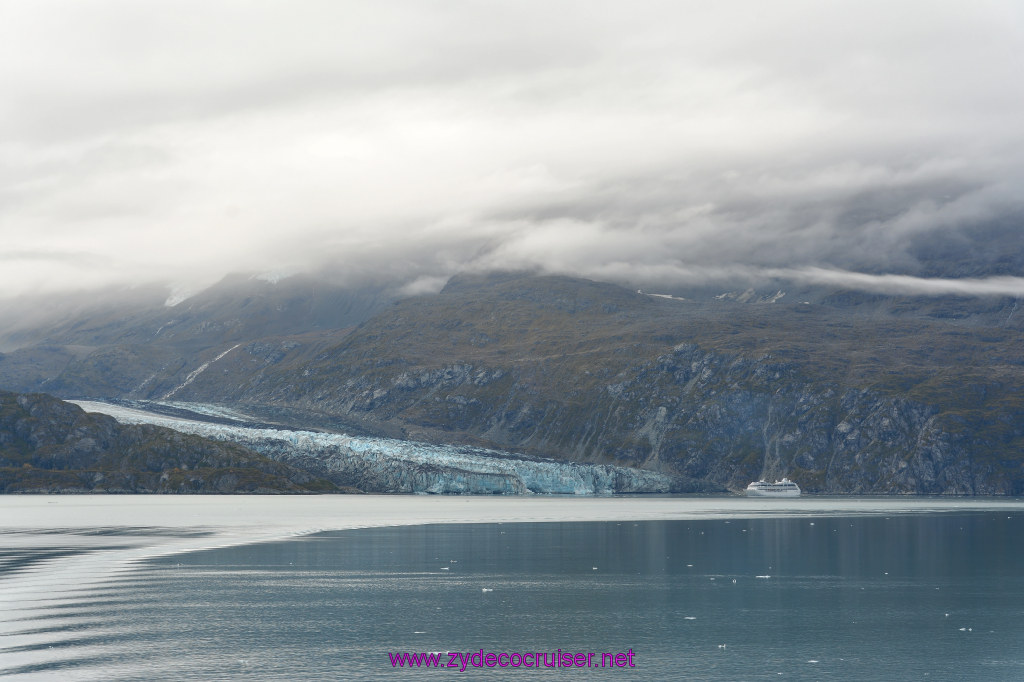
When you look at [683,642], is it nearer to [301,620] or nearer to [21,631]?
[301,620]

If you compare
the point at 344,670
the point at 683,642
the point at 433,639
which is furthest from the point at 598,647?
the point at 344,670

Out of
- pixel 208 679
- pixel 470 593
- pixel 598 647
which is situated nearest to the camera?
pixel 208 679

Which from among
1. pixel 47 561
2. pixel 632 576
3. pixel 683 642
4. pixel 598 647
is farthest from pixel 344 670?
pixel 47 561

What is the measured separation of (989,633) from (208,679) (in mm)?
36769

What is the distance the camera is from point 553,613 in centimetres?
5806

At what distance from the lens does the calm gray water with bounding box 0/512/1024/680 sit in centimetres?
4372

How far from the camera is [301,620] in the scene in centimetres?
5469

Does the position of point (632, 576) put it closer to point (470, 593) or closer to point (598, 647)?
point (470, 593)

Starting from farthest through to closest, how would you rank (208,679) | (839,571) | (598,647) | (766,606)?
(839,571), (766,606), (598,647), (208,679)

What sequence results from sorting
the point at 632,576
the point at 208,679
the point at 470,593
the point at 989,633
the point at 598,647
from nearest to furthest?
the point at 208,679, the point at 598,647, the point at 989,633, the point at 470,593, the point at 632,576

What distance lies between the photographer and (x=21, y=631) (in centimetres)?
4966

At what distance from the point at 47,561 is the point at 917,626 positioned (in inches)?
2460

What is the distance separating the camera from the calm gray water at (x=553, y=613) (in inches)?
1721

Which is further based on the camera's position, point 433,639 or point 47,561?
point 47,561
